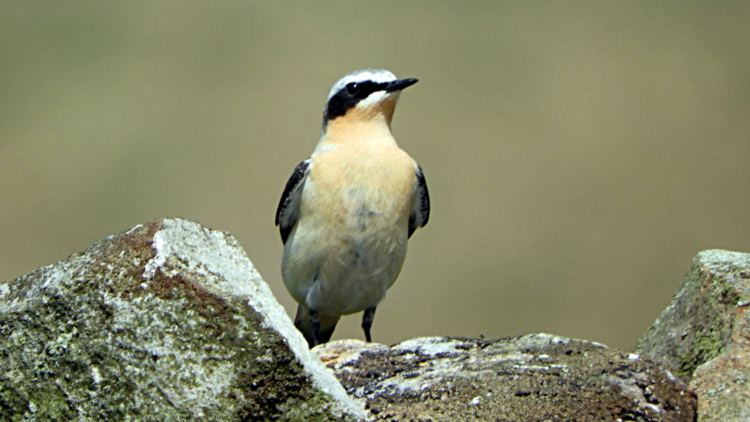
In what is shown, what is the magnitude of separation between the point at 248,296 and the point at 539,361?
6.41 feet

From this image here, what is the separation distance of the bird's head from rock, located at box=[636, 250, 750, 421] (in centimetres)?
344

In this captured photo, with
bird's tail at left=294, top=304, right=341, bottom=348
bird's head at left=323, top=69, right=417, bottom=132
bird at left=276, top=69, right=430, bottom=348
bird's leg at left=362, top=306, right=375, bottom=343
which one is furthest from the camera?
bird's tail at left=294, top=304, right=341, bottom=348

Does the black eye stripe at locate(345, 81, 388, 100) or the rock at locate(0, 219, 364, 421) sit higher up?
the black eye stripe at locate(345, 81, 388, 100)

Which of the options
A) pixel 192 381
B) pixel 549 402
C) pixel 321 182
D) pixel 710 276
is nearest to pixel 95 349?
pixel 192 381

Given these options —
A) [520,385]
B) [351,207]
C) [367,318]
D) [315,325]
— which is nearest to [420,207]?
[351,207]

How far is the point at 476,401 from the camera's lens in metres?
3.80

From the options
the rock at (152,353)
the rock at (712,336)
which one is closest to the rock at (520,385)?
the rock at (712,336)

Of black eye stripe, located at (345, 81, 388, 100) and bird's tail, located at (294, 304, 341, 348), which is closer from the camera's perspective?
black eye stripe, located at (345, 81, 388, 100)

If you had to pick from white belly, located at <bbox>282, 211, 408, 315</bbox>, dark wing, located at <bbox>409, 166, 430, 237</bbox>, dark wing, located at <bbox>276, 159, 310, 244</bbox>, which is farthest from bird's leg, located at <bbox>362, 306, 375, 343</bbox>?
dark wing, located at <bbox>276, 159, 310, 244</bbox>

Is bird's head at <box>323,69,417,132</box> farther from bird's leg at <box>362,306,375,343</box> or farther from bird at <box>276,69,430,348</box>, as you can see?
bird's leg at <box>362,306,375,343</box>

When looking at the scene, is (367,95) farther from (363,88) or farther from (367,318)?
(367,318)

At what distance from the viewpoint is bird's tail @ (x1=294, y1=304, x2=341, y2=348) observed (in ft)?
26.4

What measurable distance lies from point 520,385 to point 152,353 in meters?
1.88

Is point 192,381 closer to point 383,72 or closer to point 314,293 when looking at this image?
point 314,293
